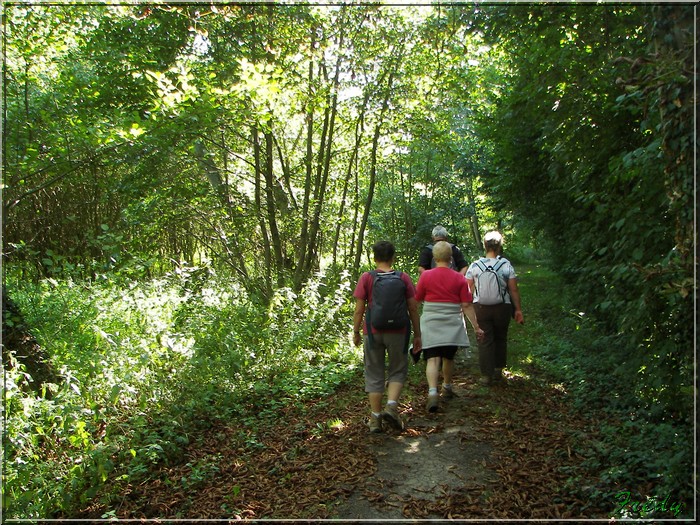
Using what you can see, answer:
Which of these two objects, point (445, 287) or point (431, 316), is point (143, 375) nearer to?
point (431, 316)

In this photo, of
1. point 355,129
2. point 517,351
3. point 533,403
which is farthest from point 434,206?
point 533,403

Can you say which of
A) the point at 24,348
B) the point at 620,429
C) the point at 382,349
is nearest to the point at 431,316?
the point at 382,349

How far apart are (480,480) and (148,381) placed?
3.57 metres

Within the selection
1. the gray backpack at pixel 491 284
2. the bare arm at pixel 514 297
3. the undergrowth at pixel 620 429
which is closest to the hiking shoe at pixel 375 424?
the undergrowth at pixel 620 429

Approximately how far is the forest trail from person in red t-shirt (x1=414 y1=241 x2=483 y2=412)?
62 centimetres

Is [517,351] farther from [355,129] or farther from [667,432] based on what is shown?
[355,129]

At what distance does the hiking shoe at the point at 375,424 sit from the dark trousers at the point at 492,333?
201 cm

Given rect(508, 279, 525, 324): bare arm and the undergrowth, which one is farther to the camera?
rect(508, 279, 525, 324): bare arm

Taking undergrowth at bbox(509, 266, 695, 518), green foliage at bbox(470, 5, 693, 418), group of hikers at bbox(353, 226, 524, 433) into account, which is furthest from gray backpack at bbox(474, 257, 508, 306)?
undergrowth at bbox(509, 266, 695, 518)

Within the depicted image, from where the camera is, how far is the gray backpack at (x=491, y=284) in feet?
21.5

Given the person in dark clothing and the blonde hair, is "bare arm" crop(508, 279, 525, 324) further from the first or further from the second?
the blonde hair

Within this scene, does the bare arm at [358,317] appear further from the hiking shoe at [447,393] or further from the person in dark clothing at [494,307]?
the person in dark clothing at [494,307]

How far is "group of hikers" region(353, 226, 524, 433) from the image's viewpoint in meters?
5.22

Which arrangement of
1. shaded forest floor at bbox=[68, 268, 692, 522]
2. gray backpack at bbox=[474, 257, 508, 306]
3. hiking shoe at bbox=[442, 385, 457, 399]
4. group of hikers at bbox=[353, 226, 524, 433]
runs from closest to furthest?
shaded forest floor at bbox=[68, 268, 692, 522] → group of hikers at bbox=[353, 226, 524, 433] → hiking shoe at bbox=[442, 385, 457, 399] → gray backpack at bbox=[474, 257, 508, 306]
